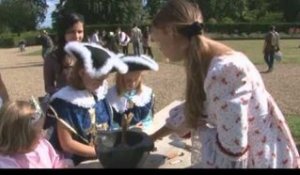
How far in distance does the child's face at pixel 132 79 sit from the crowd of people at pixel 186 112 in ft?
0.29

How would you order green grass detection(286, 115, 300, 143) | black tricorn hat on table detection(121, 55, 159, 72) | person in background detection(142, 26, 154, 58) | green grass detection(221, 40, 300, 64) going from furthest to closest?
person in background detection(142, 26, 154, 58), green grass detection(221, 40, 300, 64), green grass detection(286, 115, 300, 143), black tricorn hat on table detection(121, 55, 159, 72)

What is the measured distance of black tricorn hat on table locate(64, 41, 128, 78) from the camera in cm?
330

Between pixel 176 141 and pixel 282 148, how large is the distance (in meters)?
1.30

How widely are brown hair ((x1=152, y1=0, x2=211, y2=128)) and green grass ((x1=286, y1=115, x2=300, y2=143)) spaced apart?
5.34 metres

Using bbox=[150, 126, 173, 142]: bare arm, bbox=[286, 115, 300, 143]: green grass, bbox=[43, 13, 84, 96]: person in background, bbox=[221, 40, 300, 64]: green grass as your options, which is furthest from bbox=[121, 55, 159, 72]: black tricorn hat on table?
bbox=[221, 40, 300, 64]: green grass

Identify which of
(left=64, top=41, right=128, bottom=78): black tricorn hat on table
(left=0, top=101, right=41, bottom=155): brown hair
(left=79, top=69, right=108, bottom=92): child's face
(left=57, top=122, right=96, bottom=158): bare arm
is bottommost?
(left=57, top=122, right=96, bottom=158): bare arm

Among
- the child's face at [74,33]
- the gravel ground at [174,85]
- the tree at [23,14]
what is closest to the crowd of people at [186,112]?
the child's face at [74,33]

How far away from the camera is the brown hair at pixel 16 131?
2770mm

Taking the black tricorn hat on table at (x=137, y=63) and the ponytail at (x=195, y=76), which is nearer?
the ponytail at (x=195, y=76)

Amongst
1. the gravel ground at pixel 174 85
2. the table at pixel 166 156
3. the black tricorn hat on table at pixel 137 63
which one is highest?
the black tricorn hat on table at pixel 137 63

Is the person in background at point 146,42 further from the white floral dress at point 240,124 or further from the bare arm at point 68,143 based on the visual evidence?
the white floral dress at point 240,124

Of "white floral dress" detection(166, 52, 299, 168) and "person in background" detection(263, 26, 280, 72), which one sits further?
"person in background" detection(263, 26, 280, 72)

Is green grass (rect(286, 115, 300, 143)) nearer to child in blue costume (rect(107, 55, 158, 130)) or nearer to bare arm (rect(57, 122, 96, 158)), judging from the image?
child in blue costume (rect(107, 55, 158, 130))
